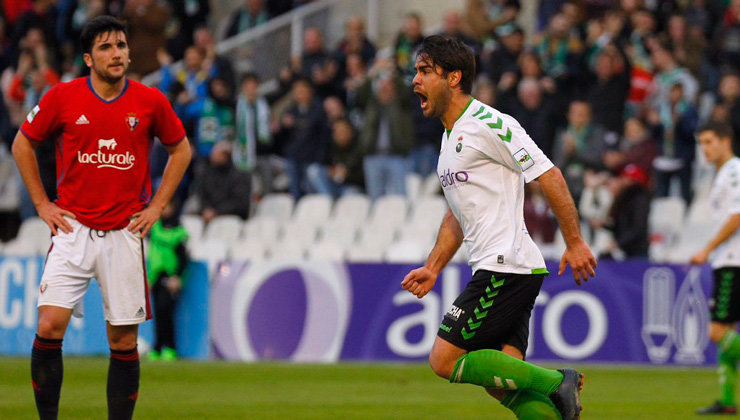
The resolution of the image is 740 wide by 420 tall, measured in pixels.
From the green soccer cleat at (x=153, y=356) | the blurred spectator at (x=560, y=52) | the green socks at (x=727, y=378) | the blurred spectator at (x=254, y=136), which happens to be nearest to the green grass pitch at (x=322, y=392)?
the green socks at (x=727, y=378)

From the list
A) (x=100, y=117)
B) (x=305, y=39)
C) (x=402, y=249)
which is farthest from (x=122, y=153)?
(x=305, y=39)

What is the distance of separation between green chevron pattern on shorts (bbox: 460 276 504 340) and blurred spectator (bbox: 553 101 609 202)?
32.4 ft

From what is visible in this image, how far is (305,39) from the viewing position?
63.3 feet

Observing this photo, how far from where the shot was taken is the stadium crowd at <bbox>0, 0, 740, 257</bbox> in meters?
16.3

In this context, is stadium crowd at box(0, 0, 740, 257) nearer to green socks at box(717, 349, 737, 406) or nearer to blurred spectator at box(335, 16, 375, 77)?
blurred spectator at box(335, 16, 375, 77)

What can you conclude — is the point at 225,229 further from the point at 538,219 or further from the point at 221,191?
the point at 538,219

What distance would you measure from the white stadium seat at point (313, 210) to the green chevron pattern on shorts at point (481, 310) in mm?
10864

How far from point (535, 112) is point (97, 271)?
33.9 feet

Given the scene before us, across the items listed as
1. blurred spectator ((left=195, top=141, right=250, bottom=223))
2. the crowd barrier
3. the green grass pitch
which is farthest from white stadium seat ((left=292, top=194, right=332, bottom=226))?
the green grass pitch

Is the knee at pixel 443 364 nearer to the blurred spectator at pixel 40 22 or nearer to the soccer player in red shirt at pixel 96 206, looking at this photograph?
the soccer player in red shirt at pixel 96 206

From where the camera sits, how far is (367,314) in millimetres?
15180

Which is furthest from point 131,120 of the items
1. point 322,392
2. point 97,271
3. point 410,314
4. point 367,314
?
point 367,314

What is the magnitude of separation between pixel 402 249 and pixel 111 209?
9.11 meters

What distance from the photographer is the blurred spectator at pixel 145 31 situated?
19672 mm
